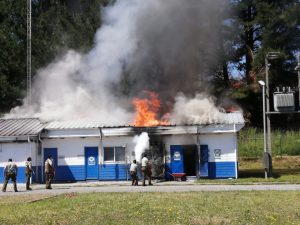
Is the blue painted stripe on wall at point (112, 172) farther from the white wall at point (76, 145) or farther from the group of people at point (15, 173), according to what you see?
the group of people at point (15, 173)

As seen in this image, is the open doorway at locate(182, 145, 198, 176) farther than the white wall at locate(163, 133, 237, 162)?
Yes

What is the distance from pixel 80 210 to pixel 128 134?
13709mm

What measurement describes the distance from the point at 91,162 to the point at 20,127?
17.0 ft

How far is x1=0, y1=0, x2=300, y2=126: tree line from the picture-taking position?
4081 centimetres

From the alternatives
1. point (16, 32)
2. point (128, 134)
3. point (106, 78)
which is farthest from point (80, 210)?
point (16, 32)

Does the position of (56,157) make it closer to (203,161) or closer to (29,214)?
(203,161)

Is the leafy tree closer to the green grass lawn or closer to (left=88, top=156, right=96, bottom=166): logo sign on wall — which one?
(left=88, top=156, right=96, bottom=166): logo sign on wall

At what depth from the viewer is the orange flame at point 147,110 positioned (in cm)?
2977

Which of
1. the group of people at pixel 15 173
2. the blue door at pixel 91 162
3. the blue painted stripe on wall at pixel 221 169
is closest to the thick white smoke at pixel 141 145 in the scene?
the blue door at pixel 91 162

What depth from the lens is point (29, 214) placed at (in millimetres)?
13898

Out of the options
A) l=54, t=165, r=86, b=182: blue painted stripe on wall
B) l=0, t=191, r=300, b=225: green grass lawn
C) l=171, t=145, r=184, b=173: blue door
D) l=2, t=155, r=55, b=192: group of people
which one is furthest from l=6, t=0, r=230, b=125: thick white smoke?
l=0, t=191, r=300, b=225: green grass lawn

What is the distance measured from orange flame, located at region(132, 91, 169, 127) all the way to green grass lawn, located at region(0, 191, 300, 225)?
1156cm

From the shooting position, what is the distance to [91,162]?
28734 mm

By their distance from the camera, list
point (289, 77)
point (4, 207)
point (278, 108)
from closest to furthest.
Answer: point (4, 207) < point (278, 108) < point (289, 77)
